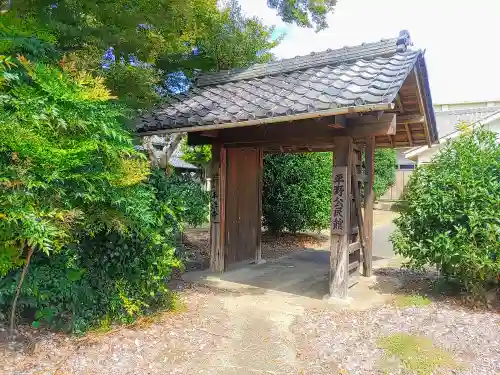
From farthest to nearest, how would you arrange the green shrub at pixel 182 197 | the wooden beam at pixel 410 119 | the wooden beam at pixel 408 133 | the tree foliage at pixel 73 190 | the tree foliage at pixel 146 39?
the wooden beam at pixel 408 133 → the wooden beam at pixel 410 119 → the tree foliage at pixel 146 39 → the green shrub at pixel 182 197 → the tree foliage at pixel 73 190

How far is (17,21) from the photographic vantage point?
4.49 meters

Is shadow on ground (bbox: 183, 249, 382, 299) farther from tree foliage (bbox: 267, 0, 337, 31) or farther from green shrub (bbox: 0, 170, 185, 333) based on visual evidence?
tree foliage (bbox: 267, 0, 337, 31)

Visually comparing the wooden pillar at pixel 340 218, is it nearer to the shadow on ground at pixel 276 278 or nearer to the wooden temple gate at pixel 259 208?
the wooden temple gate at pixel 259 208

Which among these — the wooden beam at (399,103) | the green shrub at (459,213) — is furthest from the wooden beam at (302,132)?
the green shrub at (459,213)

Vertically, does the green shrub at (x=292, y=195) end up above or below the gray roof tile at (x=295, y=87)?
below

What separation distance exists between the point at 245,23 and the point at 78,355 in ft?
31.2

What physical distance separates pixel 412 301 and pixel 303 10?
23.2ft

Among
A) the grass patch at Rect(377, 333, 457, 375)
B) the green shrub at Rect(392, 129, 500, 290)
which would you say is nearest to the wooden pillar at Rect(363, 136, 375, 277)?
the green shrub at Rect(392, 129, 500, 290)

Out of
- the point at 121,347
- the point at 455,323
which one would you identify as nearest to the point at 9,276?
the point at 121,347

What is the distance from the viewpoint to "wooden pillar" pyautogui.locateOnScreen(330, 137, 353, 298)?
6367 mm

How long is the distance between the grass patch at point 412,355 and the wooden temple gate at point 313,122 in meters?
1.76

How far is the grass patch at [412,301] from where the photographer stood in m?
6.00

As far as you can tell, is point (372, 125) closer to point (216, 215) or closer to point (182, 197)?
point (182, 197)

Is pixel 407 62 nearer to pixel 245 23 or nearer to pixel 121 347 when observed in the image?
pixel 121 347
